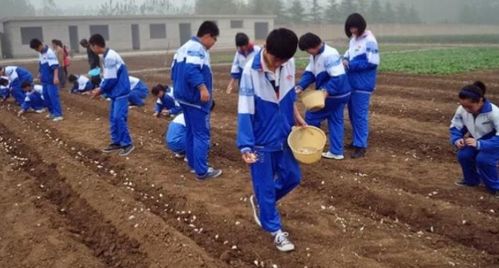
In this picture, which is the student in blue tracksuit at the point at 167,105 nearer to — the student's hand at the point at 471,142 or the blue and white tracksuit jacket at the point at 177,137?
the blue and white tracksuit jacket at the point at 177,137

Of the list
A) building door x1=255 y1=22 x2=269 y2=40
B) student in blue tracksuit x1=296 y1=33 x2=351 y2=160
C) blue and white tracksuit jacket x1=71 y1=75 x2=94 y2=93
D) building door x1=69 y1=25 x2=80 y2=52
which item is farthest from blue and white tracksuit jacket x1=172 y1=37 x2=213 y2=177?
building door x1=255 y1=22 x2=269 y2=40

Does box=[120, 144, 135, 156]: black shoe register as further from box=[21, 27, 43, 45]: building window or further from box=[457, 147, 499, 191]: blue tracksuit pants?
box=[21, 27, 43, 45]: building window

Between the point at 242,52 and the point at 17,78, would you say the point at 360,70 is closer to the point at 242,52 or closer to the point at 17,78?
the point at 242,52

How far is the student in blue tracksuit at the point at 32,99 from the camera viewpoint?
11.8 meters

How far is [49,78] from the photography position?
34.3ft

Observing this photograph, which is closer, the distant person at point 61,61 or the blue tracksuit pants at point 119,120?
the blue tracksuit pants at point 119,120

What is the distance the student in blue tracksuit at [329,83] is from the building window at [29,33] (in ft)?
115

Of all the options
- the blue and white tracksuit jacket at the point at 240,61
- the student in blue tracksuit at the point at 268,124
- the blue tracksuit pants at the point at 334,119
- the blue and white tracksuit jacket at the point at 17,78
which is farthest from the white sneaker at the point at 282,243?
the blue and white tracksuit jacket at the point at 17,78

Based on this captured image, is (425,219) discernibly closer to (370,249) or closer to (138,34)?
(370,249)

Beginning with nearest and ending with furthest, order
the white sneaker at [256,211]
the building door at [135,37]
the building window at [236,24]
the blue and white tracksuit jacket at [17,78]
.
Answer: the white sneaker at [256,211] < the blue and white tracksuit jacket at [17,78] < the building door at [135,37] < the building window at [236,24]

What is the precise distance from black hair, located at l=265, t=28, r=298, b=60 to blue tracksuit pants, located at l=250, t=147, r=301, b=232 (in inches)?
33.9

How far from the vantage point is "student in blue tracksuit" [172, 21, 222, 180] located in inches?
235

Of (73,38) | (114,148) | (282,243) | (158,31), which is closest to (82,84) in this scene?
(114,148)

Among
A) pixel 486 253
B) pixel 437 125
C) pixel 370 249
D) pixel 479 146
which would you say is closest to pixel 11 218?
pixel 370 249
